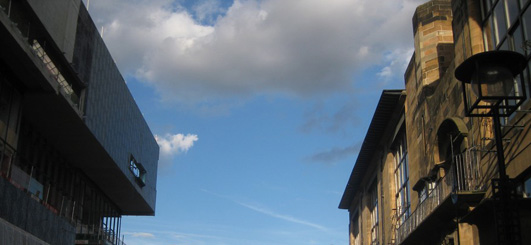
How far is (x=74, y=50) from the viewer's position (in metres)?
31.3

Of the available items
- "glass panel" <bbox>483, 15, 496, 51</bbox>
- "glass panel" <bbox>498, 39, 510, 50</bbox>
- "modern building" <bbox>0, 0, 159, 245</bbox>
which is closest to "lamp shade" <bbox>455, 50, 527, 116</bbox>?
"glass panel" <bbox>498, 39, 510, 50</bbox>

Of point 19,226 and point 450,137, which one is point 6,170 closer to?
point 19,226

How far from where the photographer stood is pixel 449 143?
22250 mm

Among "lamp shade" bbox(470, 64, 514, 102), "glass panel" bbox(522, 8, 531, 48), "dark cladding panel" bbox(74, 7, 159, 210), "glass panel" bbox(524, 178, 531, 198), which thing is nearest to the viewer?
"lamp shade" bbox(470, 64, 514, 102)

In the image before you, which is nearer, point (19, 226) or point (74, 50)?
point (19, 226)

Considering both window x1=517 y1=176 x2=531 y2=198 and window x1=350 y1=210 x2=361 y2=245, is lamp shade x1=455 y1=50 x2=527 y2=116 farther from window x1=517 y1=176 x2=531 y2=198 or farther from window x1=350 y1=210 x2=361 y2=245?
window x1=350 y1=210 x2=361 y2=245

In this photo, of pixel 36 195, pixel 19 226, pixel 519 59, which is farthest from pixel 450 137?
pixel 36 195

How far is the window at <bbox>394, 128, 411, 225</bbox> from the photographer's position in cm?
2936

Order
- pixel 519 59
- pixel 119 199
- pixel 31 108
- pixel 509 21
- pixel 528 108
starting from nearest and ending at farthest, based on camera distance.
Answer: pixel 519 59 → pixel 528 108 → pixel 509 21 → pixel 31 108 → pixel 119 199

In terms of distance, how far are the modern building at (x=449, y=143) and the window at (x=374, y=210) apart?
1.70 m

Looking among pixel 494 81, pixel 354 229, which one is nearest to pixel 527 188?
pixel 494 81

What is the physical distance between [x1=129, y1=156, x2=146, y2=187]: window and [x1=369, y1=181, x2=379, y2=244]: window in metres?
16.6

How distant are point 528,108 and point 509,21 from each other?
2.84 meters

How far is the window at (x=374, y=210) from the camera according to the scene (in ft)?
127
